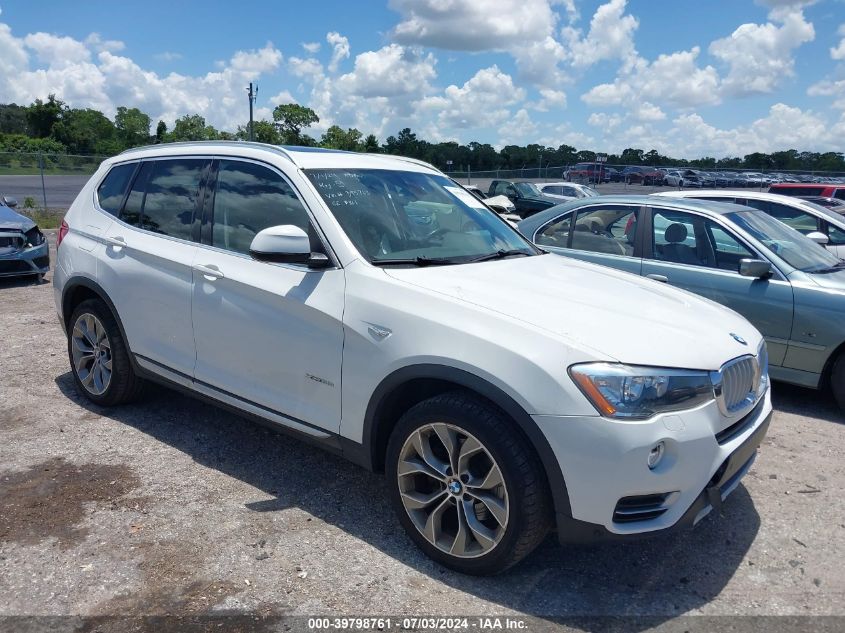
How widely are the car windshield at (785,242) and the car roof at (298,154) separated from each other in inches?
117

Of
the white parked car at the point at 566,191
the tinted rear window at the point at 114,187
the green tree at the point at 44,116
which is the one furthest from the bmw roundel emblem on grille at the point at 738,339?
the green tree at the point at 44,116

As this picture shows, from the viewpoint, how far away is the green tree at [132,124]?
239ft

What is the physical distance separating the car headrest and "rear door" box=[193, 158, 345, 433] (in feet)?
12.2

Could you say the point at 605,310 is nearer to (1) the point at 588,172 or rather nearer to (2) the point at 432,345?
(2) the point at 432,345

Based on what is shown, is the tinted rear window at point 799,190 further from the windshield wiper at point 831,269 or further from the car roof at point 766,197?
the windshield wiper at point 831,269

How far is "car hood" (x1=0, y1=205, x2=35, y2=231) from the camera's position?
952cm

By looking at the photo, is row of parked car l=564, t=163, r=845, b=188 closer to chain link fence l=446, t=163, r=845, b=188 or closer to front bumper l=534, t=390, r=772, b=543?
chain link fence l=446, t=163, r=845, b=188

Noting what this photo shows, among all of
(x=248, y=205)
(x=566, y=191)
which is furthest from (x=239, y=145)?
(x=566, y=191)

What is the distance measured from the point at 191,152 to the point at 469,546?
2.97m

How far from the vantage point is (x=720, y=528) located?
11.9 feet

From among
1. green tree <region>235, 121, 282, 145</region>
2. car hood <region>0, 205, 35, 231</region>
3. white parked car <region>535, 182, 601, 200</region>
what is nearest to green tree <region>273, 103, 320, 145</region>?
green tree <region>235, 121, 282, 145</region>

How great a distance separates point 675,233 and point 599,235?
0.71m

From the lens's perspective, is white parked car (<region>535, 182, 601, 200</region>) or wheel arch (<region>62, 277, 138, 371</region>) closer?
wheel arch (<region>62, 277, 138, 371</region>)

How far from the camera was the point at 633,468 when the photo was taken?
268 centimetres
